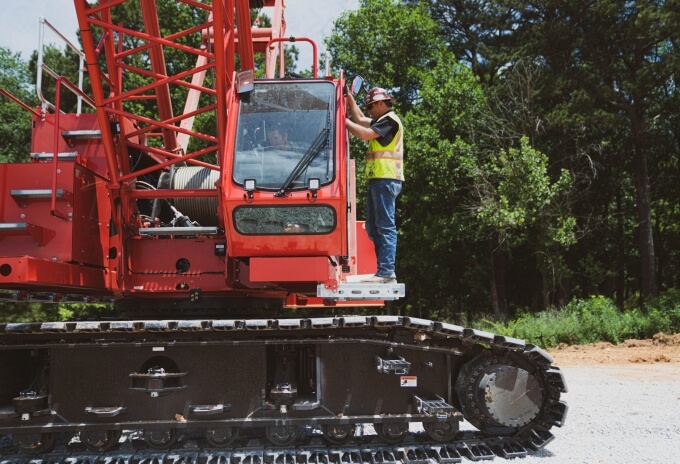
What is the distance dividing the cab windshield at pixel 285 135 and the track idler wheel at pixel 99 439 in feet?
8.41

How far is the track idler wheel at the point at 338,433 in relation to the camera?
5197 millimetres

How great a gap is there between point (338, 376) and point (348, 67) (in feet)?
67.5

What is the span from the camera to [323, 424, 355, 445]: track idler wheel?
5197mm

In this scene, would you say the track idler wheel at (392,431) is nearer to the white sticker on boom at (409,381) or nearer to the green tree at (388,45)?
the white sticker on boom at (409,381)

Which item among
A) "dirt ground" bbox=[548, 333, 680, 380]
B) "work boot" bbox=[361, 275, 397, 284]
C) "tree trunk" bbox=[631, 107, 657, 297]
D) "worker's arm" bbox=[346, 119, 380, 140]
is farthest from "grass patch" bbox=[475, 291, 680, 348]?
"worker's arm" bbox=[346, 119, 380, 140]

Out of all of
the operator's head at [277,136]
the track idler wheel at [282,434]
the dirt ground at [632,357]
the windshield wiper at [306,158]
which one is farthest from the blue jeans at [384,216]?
the dirt ground at [632,357]

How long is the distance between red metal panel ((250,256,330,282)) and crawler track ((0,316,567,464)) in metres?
0.45

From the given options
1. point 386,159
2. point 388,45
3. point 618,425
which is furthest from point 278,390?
point 388,45

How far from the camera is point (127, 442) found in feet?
18.2

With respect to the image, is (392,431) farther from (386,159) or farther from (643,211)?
(643,211)

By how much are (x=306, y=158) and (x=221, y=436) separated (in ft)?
8.67

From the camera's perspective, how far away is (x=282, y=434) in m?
5.22

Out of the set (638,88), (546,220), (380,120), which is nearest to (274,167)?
(380,120)

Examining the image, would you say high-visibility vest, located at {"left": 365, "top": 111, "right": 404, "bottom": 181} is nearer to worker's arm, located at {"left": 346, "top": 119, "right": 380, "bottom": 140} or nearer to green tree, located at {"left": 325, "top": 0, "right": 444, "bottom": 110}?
worker's arm, located at {"left": 346, "top": 119, "right": 380, "bottom": 140}
